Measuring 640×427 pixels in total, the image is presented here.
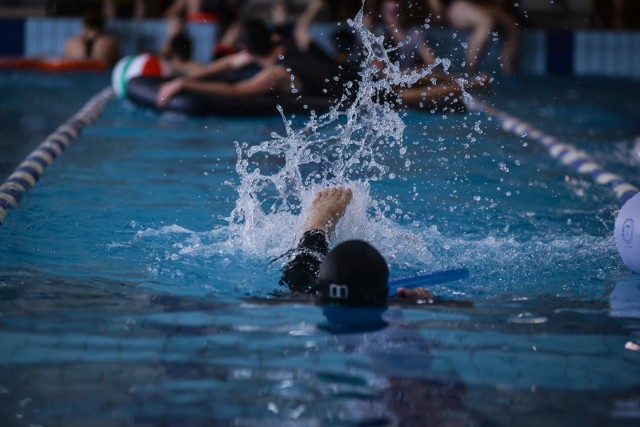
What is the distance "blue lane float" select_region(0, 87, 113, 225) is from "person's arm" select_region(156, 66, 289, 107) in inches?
24.6

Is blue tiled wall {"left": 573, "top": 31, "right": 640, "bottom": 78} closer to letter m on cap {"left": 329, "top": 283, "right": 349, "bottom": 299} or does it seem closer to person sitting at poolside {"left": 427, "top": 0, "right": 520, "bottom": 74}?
person sitting at poolside {"left": 427, "top": 0, "right": 520, "bottom": 74}

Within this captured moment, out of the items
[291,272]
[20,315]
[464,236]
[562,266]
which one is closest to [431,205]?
[464,236]

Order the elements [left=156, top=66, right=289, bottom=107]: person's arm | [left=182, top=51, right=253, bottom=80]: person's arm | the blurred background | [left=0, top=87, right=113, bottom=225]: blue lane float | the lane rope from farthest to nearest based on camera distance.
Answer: the blurred background
[left=182, top=51, right=253, bottom=80]: person's arm
[left=156, top=66, right=289, bottom=107]: person's arm
the lane rope
[left=0, top=87, right=113, bottom=225]: blue lane float

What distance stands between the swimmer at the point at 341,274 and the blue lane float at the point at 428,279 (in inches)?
1.2

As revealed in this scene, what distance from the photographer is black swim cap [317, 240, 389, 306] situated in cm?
319

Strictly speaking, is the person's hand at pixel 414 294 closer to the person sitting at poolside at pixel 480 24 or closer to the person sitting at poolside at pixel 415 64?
the person sitting at poolside at pixel 415 64

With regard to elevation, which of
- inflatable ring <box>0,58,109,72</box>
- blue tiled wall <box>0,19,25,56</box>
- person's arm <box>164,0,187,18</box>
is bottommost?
inflatable ring <box>0,58,109,72</box>

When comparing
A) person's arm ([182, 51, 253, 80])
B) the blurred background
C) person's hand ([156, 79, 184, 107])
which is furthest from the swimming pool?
the blurred background

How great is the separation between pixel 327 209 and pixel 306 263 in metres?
0.51

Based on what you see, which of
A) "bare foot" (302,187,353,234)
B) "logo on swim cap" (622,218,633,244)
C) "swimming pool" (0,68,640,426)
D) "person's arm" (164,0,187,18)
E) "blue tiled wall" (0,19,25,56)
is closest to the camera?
"swimming pool" (0,68,640,426)

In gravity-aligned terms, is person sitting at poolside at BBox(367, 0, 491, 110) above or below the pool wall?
below

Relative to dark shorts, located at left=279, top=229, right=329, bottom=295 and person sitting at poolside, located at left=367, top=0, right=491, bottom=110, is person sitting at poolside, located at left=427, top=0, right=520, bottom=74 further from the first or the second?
dark shorts, located at left=279, top=229, right=329, bottom=295

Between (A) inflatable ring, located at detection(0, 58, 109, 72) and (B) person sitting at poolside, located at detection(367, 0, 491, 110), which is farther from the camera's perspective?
(A) inflatable ring, located at detection(0, 58, 109, 72)

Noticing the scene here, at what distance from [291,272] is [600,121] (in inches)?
223
